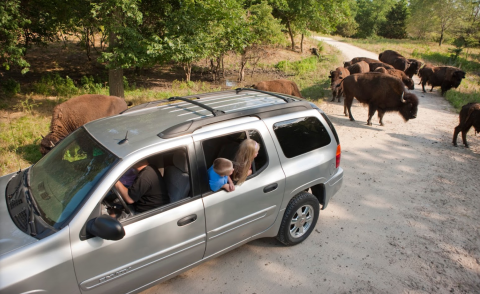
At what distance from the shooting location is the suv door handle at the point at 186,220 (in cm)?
316

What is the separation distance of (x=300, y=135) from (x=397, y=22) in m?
62.2

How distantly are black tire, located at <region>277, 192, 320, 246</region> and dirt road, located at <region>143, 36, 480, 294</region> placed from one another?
0.57ft

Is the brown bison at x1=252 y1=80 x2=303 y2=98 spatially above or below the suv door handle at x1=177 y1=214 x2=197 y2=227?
above

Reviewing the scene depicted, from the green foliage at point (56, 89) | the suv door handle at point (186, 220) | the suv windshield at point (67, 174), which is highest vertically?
the suv windshield at point (67, 174)

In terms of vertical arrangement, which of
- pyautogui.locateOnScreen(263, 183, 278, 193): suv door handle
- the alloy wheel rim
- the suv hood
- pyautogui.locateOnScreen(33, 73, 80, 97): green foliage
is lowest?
the alloy wheel rim

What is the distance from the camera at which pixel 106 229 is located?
2525 mm

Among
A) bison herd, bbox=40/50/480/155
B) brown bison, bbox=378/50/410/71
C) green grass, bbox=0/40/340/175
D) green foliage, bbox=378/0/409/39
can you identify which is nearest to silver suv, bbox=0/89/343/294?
bison herd, bbox=40/50/480/155

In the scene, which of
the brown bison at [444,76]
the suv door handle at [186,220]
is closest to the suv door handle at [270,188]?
the suv door handle at [186,220]

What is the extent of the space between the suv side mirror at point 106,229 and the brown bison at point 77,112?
5.02 meters

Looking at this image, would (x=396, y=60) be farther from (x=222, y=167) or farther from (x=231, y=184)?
(x=222, y=167)

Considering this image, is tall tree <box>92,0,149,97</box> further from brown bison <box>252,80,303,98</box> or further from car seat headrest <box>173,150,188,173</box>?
car seat headrest <box>173,150,188,173</box>

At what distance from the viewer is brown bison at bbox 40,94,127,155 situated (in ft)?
23.8

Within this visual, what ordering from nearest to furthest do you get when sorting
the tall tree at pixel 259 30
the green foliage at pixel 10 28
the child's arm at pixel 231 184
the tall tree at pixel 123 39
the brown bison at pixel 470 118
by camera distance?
the child's arm at pixel 231 184 < the green foliage at pixel 10 28 < the brown bison at pixel 470 118 < the tall tree at pixel 123 39 < the tall tree at pixel 259 30

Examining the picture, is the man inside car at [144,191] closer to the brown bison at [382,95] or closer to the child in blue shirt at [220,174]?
the child in blue shirt at [220,174]
